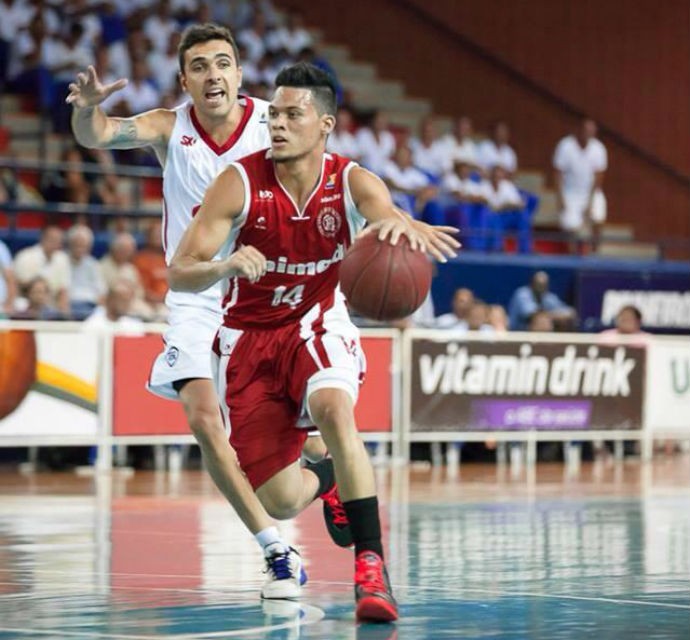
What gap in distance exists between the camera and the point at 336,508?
7.74 metres

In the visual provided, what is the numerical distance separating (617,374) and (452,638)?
1341 cm

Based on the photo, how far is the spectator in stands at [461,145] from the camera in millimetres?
23594

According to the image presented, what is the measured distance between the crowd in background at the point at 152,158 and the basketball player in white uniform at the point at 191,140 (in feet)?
26.4

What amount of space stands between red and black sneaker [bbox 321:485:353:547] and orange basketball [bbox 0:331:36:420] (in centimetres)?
786

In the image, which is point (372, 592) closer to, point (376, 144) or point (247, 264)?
point (247, 264)

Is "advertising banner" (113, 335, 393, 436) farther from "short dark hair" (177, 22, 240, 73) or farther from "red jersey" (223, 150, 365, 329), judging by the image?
"red jersey" (223, 150, 365, 329)

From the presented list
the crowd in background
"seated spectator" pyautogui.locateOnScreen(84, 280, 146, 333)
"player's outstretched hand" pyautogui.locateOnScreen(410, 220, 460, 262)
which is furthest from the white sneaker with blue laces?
the crowd in background

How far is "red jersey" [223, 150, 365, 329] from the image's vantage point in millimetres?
7078

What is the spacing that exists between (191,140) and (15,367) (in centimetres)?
745

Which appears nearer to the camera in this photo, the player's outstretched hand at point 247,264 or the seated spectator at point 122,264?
the player's outstretched hand at point 247,264

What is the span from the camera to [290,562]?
23.6 ft

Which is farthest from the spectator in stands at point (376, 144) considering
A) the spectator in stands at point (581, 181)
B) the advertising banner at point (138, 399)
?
the advertising banner at point (138, 399)

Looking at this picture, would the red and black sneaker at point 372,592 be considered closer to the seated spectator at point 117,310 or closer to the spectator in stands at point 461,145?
the seated spectator at point 117,310

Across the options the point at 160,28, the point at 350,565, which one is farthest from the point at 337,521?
the point at 160,28
